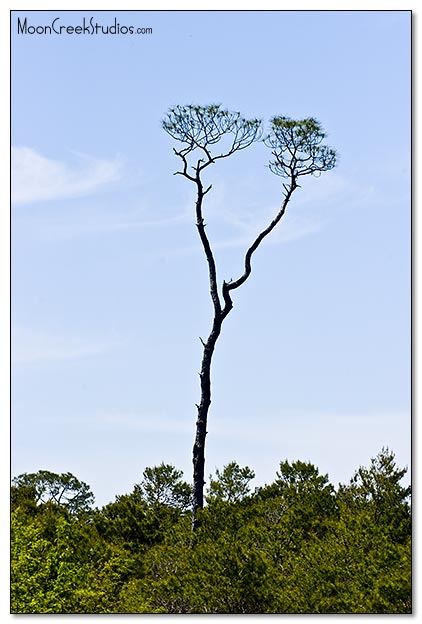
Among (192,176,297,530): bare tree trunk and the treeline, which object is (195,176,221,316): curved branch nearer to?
(192,176,297,530): bare tree trunk

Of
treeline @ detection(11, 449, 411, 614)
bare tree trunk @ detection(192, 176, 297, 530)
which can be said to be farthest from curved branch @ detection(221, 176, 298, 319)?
treeline @ detection(11, 449, 411, 614)

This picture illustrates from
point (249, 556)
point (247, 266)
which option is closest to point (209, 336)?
point (247, 266)

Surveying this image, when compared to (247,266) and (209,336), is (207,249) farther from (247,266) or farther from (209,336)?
(209,336)

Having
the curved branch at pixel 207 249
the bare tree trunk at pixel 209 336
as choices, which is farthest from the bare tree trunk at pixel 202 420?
the curved branch at pixel 207 249

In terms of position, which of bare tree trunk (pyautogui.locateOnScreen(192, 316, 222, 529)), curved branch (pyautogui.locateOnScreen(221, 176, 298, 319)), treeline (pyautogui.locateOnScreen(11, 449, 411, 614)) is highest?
curved branch (pyautogui.locateOnScreen(221, 176, 298, 319))

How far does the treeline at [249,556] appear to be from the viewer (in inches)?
263

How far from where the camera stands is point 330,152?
960 centimetres

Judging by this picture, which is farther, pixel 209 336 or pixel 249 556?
pixel 209 336

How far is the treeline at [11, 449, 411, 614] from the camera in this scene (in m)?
6.67

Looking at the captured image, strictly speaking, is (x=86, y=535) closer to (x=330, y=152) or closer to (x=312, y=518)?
(x=312, y=518)

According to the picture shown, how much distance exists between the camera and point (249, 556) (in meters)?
6.84

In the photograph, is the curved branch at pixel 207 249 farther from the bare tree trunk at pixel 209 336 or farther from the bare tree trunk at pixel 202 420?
the bare tree trunk at pixel 202 420

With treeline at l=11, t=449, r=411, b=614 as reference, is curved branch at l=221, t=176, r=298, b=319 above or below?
above
